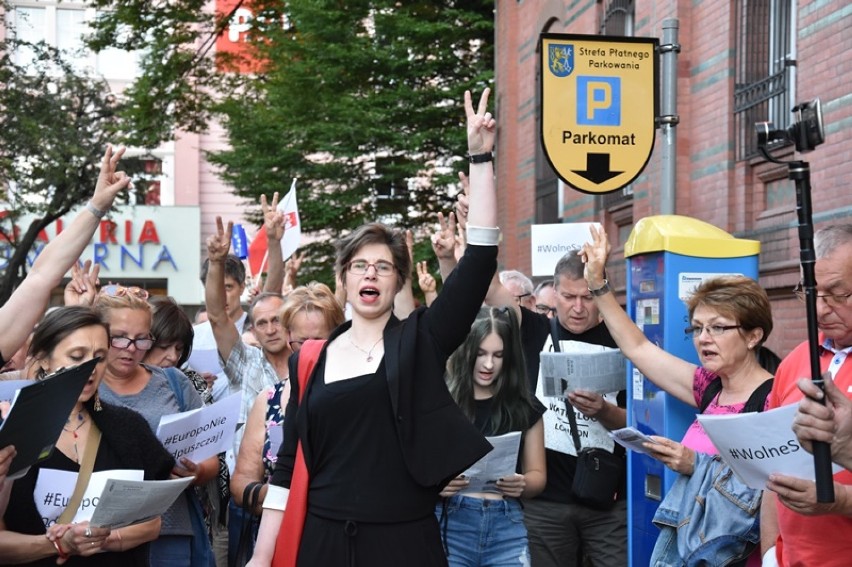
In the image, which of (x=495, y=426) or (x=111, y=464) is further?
(x=495, y=426)

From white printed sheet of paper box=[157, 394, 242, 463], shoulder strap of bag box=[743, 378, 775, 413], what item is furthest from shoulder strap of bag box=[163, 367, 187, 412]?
shoulder strap of bag box=[743, 378, 775, 413]

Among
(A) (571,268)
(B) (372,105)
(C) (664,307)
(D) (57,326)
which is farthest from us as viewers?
(B) (372,105)

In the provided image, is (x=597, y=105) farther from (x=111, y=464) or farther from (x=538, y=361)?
(x=111, y=464)

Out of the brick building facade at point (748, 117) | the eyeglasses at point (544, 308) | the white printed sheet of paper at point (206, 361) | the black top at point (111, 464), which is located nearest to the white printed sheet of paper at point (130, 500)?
the black top at point (111, 464)

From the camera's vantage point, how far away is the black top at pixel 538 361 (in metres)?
6.69

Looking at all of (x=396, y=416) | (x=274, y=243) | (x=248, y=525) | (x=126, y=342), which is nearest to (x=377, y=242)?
(x=396, y=416)

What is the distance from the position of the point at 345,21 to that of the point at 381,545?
18516mm

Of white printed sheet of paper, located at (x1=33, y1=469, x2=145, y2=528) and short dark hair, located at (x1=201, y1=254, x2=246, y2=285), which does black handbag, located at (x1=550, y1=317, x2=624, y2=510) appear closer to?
white printed sheet of paper, located at (x1=33, y1=469, x2=145, y2=528)

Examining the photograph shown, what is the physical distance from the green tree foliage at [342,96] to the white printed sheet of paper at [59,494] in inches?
651

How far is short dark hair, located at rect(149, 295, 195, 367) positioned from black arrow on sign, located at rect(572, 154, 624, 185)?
3.15 m

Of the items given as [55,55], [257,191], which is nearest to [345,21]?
[257,191]

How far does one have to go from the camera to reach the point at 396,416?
4.28 m

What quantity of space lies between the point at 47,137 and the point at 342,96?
6.93 metres

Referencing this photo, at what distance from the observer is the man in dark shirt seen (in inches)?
261
